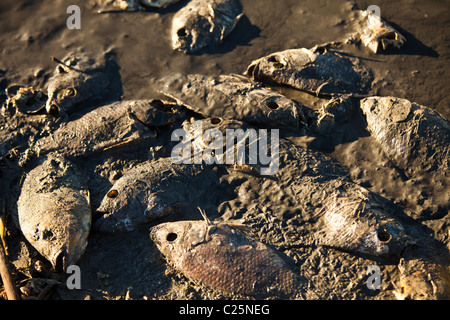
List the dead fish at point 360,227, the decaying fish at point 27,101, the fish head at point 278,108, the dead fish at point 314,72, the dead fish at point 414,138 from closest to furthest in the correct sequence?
the dead fish at point 360,227
the dead fish at point 414,138
the fish head at point 278,108
the dead fish at point 314,72
the decaying fish at point 27,101

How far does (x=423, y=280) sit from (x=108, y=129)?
399cm

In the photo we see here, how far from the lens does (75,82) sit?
6.07m

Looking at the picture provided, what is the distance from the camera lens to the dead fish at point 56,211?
444cm

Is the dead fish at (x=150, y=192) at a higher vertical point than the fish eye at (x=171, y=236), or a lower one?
higher

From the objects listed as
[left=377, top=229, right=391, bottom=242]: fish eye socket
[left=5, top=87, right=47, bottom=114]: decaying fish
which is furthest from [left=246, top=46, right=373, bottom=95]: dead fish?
[left=5, top=87, right=47, bottom=114]: decaying fish

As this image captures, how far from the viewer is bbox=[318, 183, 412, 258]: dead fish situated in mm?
4266

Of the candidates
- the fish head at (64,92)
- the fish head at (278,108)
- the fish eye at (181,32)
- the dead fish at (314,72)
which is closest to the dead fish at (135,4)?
the fish eye at (181,32)

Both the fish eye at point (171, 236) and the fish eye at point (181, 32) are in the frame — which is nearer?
the fish eye at point (171, 236)

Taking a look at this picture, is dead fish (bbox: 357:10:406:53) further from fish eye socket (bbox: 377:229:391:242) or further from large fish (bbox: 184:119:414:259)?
fish eye socket (bbox: 377:229:391:242)

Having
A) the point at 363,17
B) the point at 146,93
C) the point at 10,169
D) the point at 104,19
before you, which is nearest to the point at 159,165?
the point at 146,93

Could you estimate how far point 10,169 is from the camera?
18.0 ft

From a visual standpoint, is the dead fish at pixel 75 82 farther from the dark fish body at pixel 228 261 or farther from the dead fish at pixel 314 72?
the dark fish body at pixel 228 261

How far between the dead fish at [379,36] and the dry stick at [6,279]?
5.58 meters

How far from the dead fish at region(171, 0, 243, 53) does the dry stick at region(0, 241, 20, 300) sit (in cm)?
383
